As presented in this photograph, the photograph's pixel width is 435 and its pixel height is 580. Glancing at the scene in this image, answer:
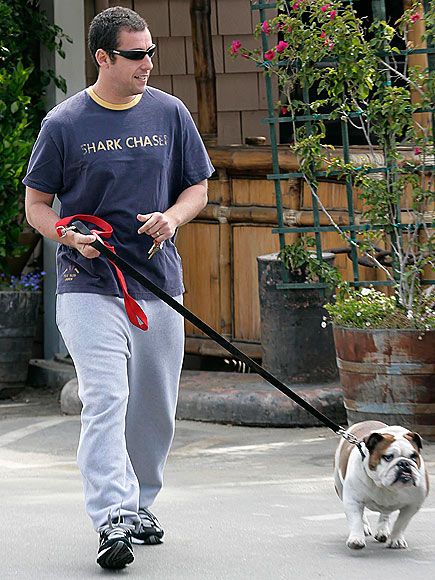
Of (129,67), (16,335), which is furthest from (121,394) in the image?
(16,335)

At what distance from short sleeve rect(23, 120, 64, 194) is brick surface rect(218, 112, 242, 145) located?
566 centimetres

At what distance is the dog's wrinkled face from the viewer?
14.4ft

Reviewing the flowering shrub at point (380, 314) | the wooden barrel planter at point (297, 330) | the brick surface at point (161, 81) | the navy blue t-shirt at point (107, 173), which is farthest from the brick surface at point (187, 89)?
the navy blue t-shirt at point (107, 173)

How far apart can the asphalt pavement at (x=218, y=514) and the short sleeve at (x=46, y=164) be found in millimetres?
1283

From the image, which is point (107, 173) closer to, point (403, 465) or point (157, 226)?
point (157, 226)

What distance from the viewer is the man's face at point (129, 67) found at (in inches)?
179

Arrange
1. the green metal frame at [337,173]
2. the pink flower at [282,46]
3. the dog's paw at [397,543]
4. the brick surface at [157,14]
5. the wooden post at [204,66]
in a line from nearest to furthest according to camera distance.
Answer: the dog's paw at [397,543]
the green metal frame at [337,173]
the pink flower at [282,46]
the wooden post at [204,66]
the brick surface at [157,14]

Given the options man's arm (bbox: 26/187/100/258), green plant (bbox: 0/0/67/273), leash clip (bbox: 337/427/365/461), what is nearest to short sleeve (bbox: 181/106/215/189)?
man's arm (bbox: 26/187/100/258)

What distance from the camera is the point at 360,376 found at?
6.85m

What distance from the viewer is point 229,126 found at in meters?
10.3

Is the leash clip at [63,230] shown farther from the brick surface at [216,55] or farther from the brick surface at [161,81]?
the brick surface at [161,81]

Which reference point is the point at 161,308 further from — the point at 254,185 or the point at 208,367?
the point at 208,367

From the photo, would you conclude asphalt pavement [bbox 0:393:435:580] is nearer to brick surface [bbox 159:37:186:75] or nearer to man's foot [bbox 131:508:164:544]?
man's foot [bbox 131:508:164:544]

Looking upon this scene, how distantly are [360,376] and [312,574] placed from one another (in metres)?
2.49
